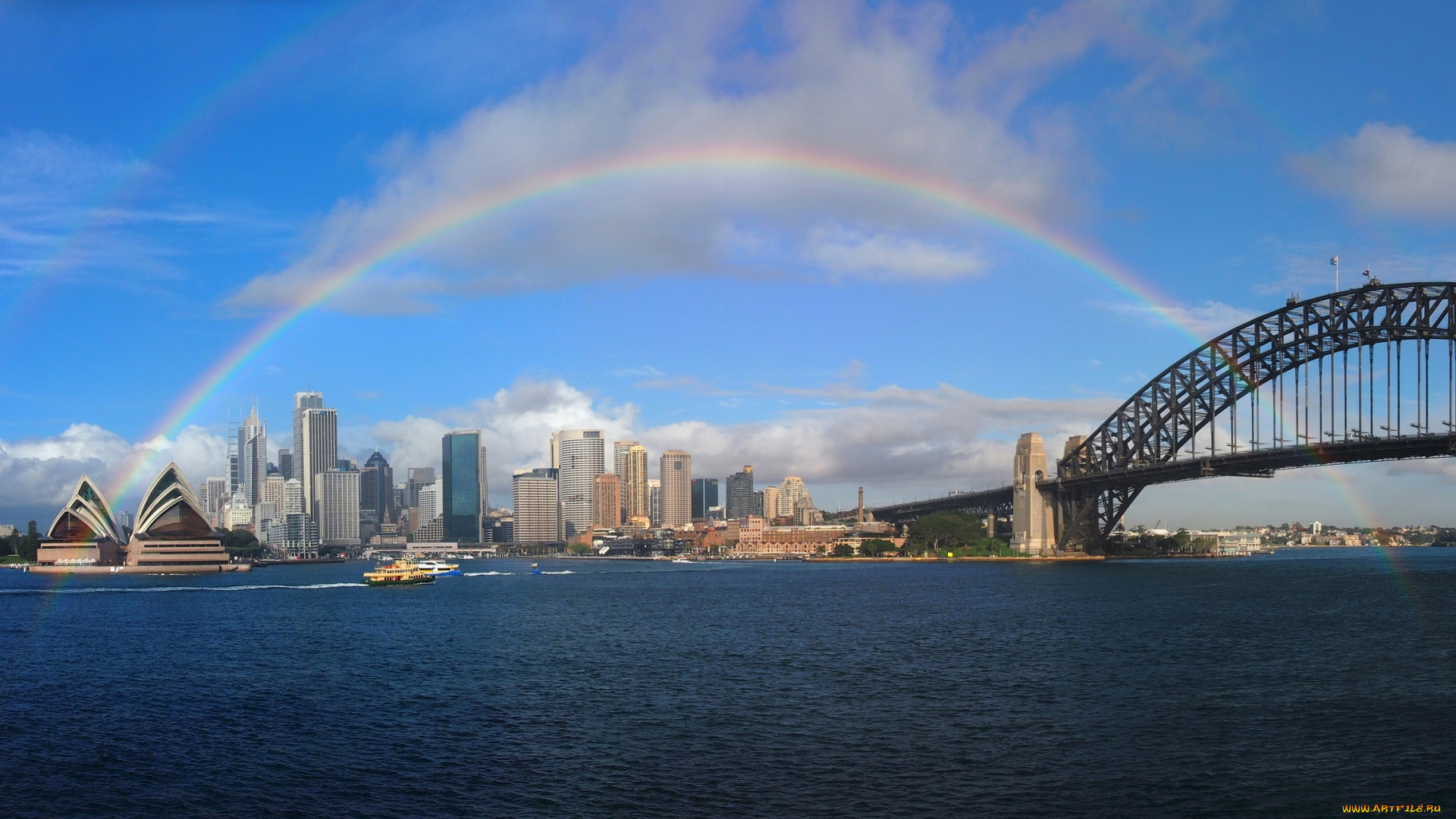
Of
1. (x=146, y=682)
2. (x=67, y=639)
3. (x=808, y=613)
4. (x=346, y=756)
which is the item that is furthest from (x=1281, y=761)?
(x=67, y=639)

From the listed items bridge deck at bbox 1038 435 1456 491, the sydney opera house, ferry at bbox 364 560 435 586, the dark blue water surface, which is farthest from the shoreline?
bridge deck at bbox 1038 435 1456 491

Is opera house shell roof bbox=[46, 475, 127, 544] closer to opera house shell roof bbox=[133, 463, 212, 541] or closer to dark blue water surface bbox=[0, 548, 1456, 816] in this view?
opera house shell roof bbox=[133, 463, 212, 541]

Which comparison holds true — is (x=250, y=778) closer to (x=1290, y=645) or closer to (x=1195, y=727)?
(x=1195, y=727)

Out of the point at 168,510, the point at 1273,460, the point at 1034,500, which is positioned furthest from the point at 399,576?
the point at 1273,460

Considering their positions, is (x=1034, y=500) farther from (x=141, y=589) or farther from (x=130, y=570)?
(x=130, y=570)

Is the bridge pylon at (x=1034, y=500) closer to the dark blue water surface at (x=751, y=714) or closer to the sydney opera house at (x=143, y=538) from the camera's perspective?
the dark blue water surface at (x=751, y=714)
